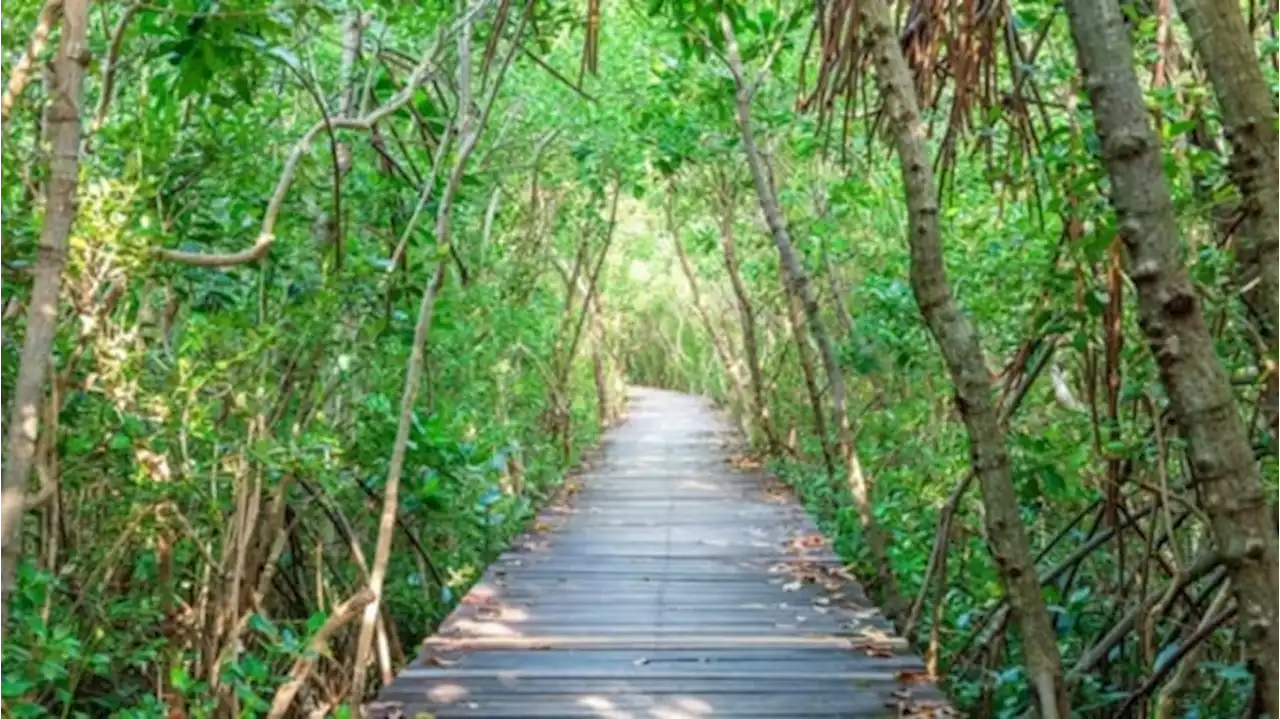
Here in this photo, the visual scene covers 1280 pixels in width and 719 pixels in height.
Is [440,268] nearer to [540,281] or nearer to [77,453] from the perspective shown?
[77,453]

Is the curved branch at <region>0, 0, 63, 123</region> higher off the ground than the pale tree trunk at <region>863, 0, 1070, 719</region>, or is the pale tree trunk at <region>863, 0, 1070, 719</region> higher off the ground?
the curved branch at <region>0, 0, 63, 123</region>

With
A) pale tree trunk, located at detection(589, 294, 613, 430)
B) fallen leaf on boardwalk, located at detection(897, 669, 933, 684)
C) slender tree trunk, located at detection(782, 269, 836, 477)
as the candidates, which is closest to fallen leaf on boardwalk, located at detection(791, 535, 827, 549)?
slender tree trunk, located at detection(782, 269, 836, 477)

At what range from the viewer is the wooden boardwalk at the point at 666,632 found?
152 inches

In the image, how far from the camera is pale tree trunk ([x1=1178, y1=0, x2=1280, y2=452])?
6.08 ft

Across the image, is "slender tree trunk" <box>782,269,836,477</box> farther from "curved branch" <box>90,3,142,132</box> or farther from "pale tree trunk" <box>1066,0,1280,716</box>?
"pale tree trunk" <box>1066,0,1280,716</box>

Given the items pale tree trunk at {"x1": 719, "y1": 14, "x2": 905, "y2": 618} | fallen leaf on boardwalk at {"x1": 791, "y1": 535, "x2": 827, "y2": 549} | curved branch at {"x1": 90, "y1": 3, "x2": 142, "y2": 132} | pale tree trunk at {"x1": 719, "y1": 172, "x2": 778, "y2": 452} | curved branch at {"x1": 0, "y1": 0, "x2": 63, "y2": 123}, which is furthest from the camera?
pale tree trunk at {"x1": 719, "y1": 172, "x2": 778, "y2": 452}

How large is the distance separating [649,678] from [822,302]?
833 cm

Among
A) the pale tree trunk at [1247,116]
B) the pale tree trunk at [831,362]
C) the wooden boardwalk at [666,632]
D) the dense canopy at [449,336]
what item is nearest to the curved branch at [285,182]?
the dense canopy at [449,336]

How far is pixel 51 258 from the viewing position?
234 cm

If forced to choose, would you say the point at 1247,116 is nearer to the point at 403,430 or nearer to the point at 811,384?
the point at 403,430

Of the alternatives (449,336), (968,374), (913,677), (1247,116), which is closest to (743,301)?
(449,336)

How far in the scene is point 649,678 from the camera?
4172mm

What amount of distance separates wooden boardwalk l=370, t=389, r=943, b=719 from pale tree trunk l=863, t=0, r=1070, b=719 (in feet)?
2.56

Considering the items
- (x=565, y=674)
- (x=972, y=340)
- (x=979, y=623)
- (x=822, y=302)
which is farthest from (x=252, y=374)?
(x=822, y=302)
